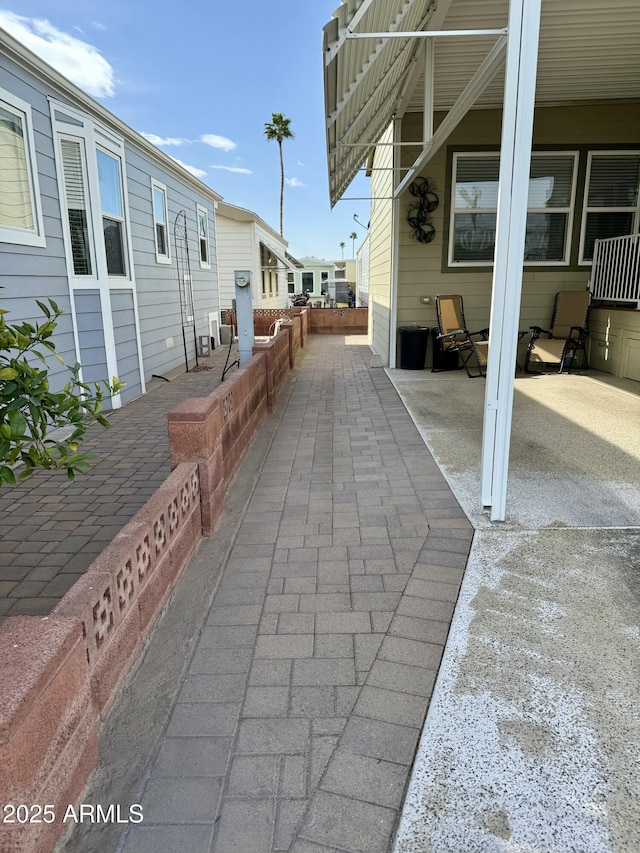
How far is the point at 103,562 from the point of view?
187cm

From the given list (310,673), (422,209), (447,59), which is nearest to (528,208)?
(422,209)

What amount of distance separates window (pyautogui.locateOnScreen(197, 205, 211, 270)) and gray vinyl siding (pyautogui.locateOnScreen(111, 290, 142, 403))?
477 cm

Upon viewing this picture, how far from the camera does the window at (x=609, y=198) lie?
7359 mm

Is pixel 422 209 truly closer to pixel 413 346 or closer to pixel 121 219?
pixel 413 346

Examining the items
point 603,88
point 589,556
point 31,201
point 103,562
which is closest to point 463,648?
point 589,556

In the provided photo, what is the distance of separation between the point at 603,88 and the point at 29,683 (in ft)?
27.0

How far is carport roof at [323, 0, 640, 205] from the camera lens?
12.9ft

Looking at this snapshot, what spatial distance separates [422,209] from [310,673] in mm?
6819

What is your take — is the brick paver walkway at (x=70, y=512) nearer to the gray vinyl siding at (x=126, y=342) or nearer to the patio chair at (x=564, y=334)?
the gray vinyl siding at (x=126, y=342)

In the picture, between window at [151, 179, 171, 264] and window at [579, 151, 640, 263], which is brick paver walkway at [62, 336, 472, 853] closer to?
window at [579, 151, 640, 263]

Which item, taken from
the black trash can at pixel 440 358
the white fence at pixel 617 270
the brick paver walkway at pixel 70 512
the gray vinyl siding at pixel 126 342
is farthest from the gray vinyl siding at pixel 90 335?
the white fence at pixel 617 270

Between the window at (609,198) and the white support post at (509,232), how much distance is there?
5.65 m

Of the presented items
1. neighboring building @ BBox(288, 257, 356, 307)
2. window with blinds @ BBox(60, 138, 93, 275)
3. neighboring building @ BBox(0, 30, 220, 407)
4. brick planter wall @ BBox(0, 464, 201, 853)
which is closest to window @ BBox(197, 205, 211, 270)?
neighboring building @ BBox(0, 30, 220, 407)

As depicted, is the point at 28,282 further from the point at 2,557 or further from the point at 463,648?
the point at 463,648
